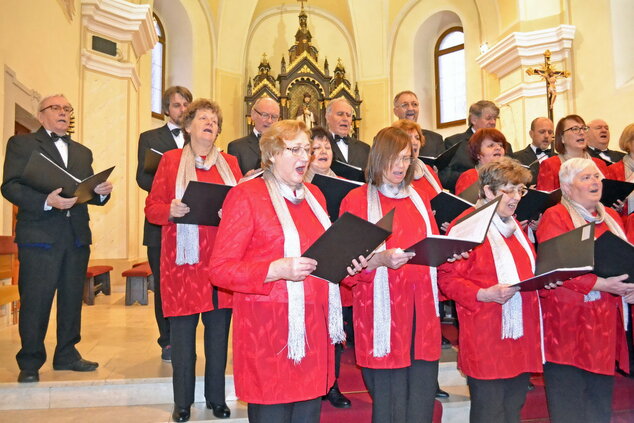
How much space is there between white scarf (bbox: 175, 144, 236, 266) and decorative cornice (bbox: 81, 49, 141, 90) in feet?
17.6

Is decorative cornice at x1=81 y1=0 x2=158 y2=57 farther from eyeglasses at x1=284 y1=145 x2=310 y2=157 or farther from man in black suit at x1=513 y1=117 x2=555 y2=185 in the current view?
eyeglasses at x1=284 y1=145 x2=310 y2=157

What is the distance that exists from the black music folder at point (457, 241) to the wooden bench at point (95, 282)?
4869 mm

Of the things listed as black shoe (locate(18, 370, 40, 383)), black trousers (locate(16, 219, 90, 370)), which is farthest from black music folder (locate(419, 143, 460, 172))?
black shoe (locate(18, 370, 40, 383))

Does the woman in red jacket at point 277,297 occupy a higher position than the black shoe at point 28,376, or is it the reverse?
the woman in red jacket at point 277,297

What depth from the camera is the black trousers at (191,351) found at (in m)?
2.96

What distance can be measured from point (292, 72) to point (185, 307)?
991 centimetres

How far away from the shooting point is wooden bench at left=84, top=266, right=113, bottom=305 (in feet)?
21.1

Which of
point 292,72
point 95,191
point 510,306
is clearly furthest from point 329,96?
point 510,306

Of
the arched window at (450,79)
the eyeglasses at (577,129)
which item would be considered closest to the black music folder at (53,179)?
the eyeglasses at (577,129)

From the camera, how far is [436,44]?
13.0 meters

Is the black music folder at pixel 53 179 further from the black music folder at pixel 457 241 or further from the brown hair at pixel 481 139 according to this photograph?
the brown hair at pixel 481 139

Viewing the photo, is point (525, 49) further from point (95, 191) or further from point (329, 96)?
point (95, 191)

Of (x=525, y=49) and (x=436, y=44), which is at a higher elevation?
(x=436, y=44)

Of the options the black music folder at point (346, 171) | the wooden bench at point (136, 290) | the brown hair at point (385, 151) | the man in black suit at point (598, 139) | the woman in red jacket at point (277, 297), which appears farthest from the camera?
the wooden bench at point (136, 290)
